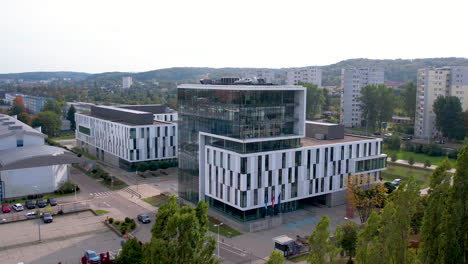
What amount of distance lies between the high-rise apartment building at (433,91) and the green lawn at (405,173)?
31.6 m

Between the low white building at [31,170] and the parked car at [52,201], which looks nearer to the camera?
Answer: the parked car at [52,201]

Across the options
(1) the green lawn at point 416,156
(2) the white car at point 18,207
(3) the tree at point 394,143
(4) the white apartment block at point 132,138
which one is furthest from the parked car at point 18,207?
(3) the tree at point 394,143

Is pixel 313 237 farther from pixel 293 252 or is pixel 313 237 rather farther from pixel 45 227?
pixel 45 227

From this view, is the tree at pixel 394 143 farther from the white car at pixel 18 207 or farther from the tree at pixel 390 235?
the white car at pixel 18 207

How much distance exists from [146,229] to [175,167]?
91.3 ft

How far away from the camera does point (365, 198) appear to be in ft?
147

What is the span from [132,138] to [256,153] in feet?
105

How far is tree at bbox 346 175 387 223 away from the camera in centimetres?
4472

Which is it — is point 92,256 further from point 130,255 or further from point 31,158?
point 31,158

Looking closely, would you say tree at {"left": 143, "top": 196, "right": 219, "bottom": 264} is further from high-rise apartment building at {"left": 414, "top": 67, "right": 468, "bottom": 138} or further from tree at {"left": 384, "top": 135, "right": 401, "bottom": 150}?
high-rise apartment building at {"left": 414, "top": 67, "right": 468, "bottom": 138}

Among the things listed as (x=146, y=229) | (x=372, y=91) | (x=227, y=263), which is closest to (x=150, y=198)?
(x=146, y=229)

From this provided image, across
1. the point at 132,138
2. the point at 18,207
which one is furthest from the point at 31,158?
the point at 132,138

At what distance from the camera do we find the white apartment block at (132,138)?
69.7 metres

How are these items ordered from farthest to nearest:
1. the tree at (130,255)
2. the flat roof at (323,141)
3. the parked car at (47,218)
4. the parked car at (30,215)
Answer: the flat roof at (323,141) < the parked car at (30,215) < the parked car at (47,218) < the tree at (130,255)
